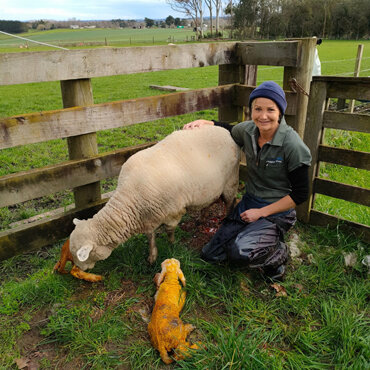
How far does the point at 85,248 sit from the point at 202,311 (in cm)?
106

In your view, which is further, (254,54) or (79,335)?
(254,54)

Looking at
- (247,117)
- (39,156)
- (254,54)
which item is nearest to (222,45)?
(254,54)

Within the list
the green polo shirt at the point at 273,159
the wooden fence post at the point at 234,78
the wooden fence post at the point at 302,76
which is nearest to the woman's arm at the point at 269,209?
the green polo shirt at the point at 273,159

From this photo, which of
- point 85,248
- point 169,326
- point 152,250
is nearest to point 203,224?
point 152,250

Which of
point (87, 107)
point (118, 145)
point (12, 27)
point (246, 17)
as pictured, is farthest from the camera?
point (246, 17)

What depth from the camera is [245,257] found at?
279cm

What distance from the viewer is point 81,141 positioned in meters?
3.23

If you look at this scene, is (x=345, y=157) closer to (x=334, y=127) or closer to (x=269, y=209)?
(x=334, y=127)

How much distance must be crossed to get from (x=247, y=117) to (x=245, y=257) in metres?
2.24

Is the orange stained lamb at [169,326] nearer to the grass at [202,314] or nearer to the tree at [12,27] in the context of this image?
the grass at [202,314]

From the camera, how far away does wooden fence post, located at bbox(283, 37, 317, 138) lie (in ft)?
11.4

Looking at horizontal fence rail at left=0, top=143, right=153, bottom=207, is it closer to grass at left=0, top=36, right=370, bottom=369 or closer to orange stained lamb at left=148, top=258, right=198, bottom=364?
grass at left=0, top=36, right=370, bottom=369

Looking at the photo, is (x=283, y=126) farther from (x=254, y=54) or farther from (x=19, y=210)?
(x=19, y=210)

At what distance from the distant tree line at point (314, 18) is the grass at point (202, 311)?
1604 inches
